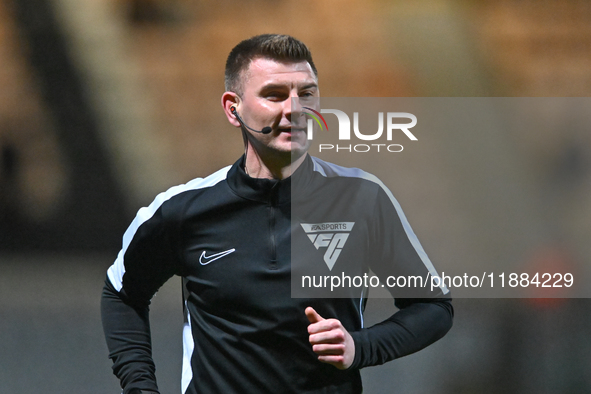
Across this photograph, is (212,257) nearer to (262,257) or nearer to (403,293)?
(262,257)

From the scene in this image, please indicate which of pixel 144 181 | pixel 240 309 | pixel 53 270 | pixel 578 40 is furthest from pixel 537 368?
pixel 53 270

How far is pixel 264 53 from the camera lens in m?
1.59

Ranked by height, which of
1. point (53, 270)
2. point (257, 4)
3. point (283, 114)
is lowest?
point (53, 270)

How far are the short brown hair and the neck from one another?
0.69 feet

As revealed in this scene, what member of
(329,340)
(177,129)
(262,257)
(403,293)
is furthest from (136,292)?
(177,129)

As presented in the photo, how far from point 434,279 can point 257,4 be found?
1.88m

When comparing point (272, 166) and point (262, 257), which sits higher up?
point (272, 166)

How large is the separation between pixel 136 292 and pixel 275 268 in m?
0.51

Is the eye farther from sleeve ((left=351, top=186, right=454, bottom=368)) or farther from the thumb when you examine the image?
the thumb

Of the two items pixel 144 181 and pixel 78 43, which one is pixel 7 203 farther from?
pixel 78 43

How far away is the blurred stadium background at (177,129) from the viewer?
106 inches

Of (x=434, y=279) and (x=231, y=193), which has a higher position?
(x=231, y=193)

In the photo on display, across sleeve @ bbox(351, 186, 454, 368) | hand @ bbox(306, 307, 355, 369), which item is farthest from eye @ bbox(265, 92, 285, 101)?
hand @ bbox(306, 307, 355, 369)

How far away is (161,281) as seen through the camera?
1761mm
